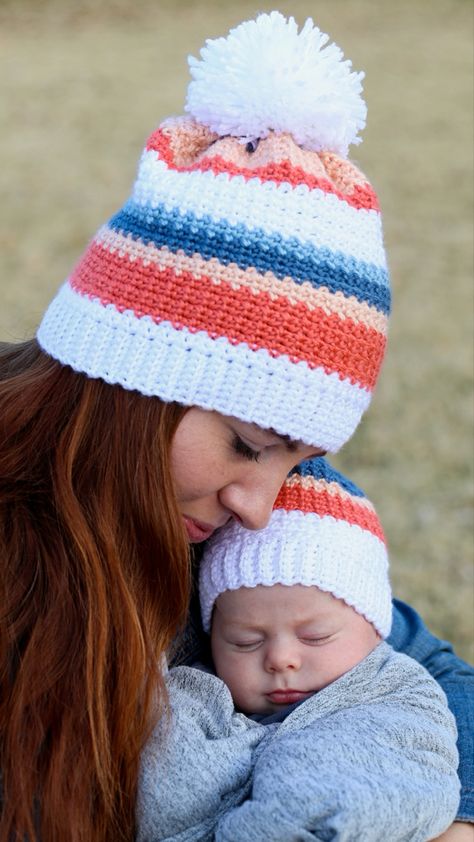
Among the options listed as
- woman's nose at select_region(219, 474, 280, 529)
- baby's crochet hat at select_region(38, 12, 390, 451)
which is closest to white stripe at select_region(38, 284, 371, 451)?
baby's crochet hat at select_region(38, 12, 390, 451)

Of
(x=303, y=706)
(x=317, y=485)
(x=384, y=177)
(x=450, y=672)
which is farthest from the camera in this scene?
(x=384, y=177)

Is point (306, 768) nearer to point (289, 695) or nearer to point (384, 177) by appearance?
point (289, 695)

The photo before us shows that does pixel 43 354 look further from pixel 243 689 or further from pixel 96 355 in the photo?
pixel 243 689

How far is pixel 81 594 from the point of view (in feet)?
5.94

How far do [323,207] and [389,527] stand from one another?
9.51 ft

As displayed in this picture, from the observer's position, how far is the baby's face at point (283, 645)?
205 centimetres

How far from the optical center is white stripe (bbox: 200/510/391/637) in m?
2.06

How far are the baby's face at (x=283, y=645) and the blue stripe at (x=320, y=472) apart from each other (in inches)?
9.5

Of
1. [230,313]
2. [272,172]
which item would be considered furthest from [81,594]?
[272,172]

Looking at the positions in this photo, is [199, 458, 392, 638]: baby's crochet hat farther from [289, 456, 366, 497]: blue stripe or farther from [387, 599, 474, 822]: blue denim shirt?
[387, 599, 474, 822]: blue denim shirt

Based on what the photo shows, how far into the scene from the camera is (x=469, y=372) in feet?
19.8

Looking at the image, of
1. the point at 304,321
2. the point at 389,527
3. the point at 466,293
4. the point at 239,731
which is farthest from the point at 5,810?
the point at 466,293

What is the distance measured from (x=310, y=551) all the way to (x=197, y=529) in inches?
9.2

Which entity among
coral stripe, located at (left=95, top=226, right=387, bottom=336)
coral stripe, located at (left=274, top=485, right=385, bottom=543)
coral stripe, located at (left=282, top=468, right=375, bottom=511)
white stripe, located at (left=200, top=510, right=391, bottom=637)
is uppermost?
coral stripe, located at (left=95, top=226, right=387, bottom=336)
